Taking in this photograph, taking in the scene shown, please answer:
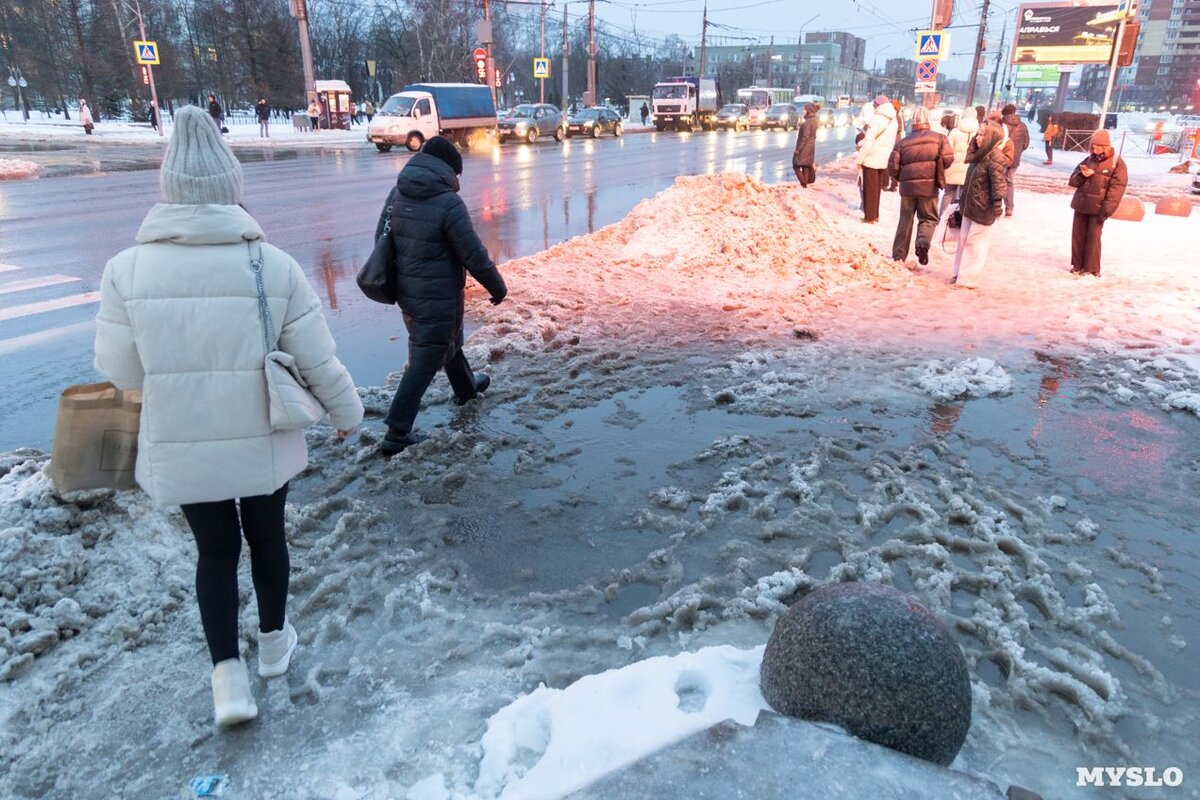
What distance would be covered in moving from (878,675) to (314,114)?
44.3 meters

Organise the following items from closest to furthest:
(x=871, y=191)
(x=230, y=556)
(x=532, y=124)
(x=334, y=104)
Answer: (x=230, y=556) → (x=871, y=191) → (x=532, y=124) → (x=334, y=104)

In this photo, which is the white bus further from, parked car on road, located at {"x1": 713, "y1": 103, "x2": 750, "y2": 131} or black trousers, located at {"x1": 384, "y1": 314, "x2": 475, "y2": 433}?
black trousers, located at {"x1": 384, "y1": 314, "x2": 475, "y2": 433}

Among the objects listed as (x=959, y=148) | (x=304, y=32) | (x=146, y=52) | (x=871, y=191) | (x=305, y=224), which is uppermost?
(x=304, y=32)

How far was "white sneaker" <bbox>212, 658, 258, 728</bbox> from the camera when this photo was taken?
2.63 meters

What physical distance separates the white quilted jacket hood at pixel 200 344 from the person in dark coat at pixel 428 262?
2137mm

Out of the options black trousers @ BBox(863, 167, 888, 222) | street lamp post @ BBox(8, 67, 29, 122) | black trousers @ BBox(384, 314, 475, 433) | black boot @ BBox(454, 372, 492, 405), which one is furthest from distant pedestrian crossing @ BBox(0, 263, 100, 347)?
street lamp post @ BBox(8, 67, 29, 122)

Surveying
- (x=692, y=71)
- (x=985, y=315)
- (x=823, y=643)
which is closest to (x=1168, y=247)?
(x=985, y=315)

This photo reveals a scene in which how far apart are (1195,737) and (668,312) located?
587cm

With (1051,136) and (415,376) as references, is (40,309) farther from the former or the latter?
(1051,136)

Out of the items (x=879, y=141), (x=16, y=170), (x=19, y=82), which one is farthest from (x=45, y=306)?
(x=19, y=82)

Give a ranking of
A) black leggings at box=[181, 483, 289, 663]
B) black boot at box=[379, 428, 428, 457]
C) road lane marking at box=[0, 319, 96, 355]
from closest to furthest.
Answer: black leggings at box=[181, 483, 289, 663], black boot at box=[379, 428, 428, 457], road lane marking at box=[0, 319, 96, 355]

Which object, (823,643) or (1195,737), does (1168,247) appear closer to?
(1195,737)

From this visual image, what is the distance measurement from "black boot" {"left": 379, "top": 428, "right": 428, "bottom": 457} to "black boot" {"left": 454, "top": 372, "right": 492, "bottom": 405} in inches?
32.2

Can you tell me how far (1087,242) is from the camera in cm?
938
